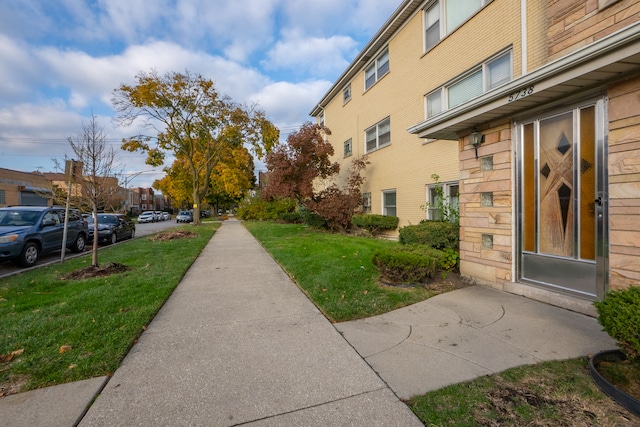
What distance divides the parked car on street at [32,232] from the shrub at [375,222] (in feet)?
35.5

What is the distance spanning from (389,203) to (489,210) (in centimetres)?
809

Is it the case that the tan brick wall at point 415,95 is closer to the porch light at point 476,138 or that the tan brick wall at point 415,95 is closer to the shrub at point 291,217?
the porch light at point 476,138

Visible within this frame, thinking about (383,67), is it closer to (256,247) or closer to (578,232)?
(256,247)

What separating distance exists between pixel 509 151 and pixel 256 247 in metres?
8.17

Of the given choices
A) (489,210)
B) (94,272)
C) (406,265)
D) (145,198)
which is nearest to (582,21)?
(489,210)

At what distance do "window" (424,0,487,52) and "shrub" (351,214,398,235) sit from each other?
20.9 ft

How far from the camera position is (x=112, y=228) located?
13492 millimetres

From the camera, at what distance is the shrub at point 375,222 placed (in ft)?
40.5

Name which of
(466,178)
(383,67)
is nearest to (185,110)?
(383,67)

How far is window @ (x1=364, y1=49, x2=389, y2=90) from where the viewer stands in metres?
13.3

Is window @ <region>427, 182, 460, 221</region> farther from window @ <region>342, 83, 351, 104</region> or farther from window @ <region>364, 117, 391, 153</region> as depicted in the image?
window @ <region>342, 83, 351, 104</region>

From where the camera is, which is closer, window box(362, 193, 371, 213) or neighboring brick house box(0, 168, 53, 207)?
window box(362, 193, 371, 213)

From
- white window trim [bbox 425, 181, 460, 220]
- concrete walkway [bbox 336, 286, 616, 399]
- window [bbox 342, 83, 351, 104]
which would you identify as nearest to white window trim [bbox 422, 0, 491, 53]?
white window trim [bbox 425, 181, 460, 220]

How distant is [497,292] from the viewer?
497 centimetres
